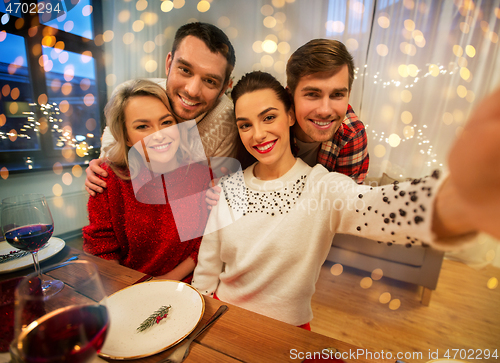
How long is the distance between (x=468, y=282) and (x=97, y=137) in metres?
2.70

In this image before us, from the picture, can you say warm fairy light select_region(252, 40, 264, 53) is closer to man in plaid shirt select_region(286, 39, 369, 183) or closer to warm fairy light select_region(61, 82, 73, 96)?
man in plaid shirt select_region(286, 39, 369, 183)

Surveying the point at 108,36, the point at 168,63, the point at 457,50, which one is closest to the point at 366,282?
the point at 457,50

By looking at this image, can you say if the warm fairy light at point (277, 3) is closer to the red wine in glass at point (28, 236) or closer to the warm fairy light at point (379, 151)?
the warm fairy light at point (379, 151)

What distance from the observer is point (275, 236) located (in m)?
0.75

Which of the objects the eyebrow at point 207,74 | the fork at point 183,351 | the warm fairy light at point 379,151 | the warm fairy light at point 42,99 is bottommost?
the fork at point 183,351

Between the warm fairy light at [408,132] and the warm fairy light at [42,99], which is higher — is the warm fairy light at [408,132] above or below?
below

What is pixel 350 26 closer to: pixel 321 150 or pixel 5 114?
pixel 321 150

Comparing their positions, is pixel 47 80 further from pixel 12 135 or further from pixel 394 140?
pixel 394 140

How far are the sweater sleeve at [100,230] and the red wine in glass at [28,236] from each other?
354 millimetres

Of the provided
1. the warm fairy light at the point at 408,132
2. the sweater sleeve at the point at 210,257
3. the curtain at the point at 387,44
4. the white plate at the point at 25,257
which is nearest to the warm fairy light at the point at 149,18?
the curtain at the point at 387,44

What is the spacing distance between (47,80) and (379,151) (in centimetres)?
151

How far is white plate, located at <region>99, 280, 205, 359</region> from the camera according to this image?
0.42m

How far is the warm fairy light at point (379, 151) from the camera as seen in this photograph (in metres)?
0.82

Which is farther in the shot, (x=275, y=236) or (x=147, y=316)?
(x=275, y=236)
